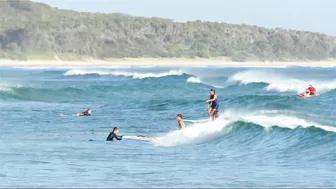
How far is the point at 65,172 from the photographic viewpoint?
19094 millimetres

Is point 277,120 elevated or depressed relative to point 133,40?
depressed

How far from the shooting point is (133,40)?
177375 mm

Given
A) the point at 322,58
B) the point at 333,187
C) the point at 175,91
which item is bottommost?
the point at 333,187

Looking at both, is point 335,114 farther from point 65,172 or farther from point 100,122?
point 65,172

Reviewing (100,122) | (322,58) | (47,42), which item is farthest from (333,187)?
(322,58)

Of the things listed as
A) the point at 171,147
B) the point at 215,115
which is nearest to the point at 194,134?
the point at 171,147

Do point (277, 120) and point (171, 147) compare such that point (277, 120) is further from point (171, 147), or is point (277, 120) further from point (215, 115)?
point (171, 147)

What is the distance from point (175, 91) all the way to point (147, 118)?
26139mm

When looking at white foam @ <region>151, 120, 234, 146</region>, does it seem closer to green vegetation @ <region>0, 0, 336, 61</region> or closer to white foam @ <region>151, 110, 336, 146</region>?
white foam @ <region>151, 110, 336, 146</region>

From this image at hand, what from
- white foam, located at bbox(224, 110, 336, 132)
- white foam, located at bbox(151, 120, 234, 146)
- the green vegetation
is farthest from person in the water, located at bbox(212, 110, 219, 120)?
the green vegetation

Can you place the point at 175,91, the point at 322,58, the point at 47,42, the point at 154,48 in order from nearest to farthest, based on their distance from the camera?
the point at 175,91 < the point at 47,42 < the point at 154,48 < the point at 322,58

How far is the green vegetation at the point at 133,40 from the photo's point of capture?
6353 inches

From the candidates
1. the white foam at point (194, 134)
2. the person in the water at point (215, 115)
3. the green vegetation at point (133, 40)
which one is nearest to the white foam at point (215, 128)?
the white foam at point (194, 134)

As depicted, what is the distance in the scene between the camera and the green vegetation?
16138 cm
